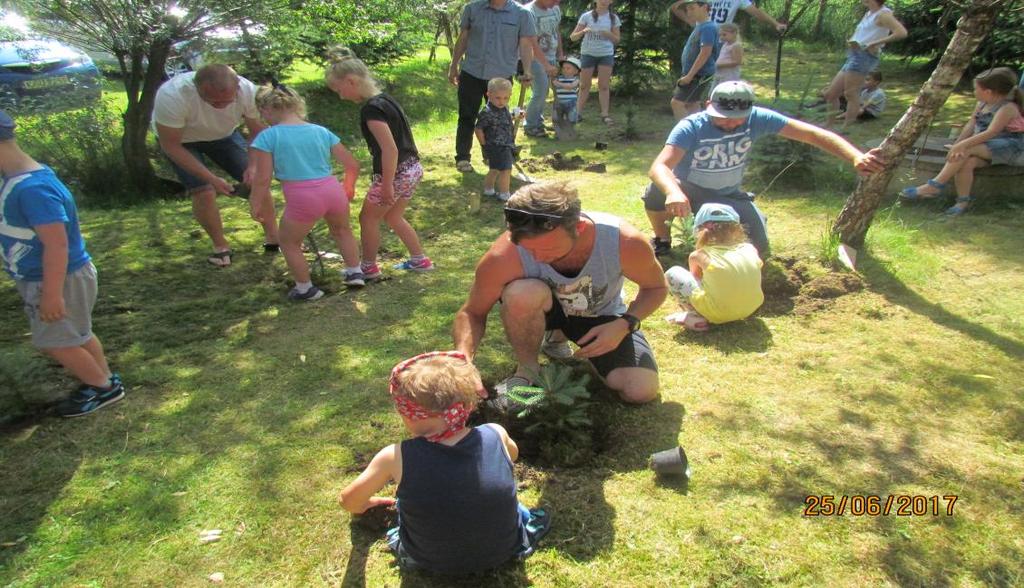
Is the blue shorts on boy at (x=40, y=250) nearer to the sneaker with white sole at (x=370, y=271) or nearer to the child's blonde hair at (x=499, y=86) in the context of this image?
the sneaker with white sole at (x=370, y=271)

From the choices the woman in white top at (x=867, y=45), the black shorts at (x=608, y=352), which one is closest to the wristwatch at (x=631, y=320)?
the black shorts at (x=608, y=352)

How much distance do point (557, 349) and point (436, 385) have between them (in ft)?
5.26

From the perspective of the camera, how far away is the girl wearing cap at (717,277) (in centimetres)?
366

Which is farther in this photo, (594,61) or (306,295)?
(594,61)

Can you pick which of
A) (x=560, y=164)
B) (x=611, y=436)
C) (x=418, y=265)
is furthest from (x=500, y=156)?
(x=611, y=436)

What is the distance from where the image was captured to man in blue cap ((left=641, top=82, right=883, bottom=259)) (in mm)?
4020

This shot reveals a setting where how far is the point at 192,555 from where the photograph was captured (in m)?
2.36

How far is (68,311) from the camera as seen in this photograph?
3070 millimetres

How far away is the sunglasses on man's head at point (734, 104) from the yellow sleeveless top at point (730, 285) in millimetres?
1056

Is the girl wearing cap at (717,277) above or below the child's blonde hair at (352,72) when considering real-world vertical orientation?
below

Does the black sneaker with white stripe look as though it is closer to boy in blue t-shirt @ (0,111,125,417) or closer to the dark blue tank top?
boy in blue t-shirt @ (0,111,125,417)

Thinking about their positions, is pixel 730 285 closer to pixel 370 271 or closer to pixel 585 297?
pixel 585 297

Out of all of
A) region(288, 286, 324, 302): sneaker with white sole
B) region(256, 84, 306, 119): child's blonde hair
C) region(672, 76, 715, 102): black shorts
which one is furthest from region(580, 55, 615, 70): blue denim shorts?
region(288, 286, 324, 302): sneaker with white sole
